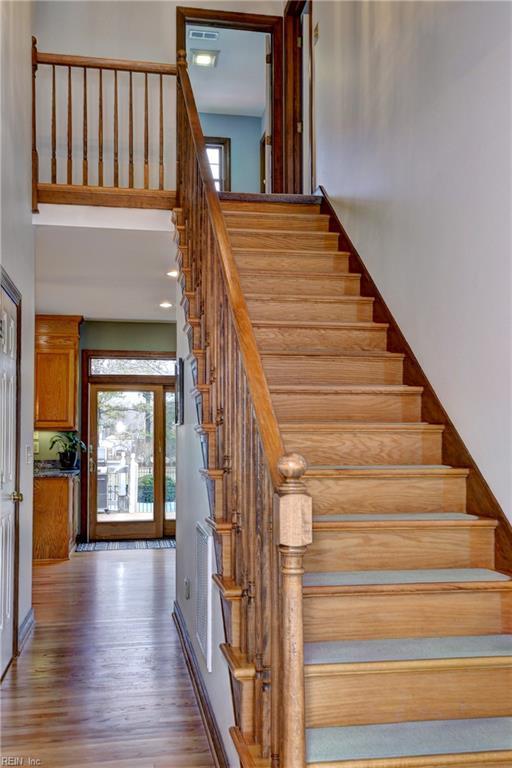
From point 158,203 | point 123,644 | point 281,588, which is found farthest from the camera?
point 158,203

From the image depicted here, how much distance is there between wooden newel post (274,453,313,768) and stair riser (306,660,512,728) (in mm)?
428

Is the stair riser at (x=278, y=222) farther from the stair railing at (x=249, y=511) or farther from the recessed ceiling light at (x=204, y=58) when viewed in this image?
the recessed ceiling light at (x=204, y=58)

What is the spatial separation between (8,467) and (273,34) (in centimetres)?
478

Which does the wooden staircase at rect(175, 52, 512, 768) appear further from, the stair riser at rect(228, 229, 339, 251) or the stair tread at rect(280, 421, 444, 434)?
the stair riser at rect(228, 229, 339, 251)

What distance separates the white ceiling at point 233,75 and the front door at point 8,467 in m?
3.95

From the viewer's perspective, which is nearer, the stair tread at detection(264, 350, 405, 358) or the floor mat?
the stair tread at detection(264, 350, 405, 358)

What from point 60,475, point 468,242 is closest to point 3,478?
point 468,242

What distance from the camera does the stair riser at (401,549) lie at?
2.57 m

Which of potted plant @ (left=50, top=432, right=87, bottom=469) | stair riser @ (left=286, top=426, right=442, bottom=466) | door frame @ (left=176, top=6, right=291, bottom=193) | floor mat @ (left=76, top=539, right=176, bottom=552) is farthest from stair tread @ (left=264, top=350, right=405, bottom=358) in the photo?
potted plant @ (left=50, top=432, right=87, bottom=469)

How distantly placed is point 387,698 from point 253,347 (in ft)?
3.86

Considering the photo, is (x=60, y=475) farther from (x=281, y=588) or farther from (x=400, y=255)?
(x=281, y=588)

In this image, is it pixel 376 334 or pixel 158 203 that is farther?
pixel 158 203

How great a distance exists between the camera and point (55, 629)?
4676 mm

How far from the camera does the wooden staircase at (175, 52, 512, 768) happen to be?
73.1 inches
